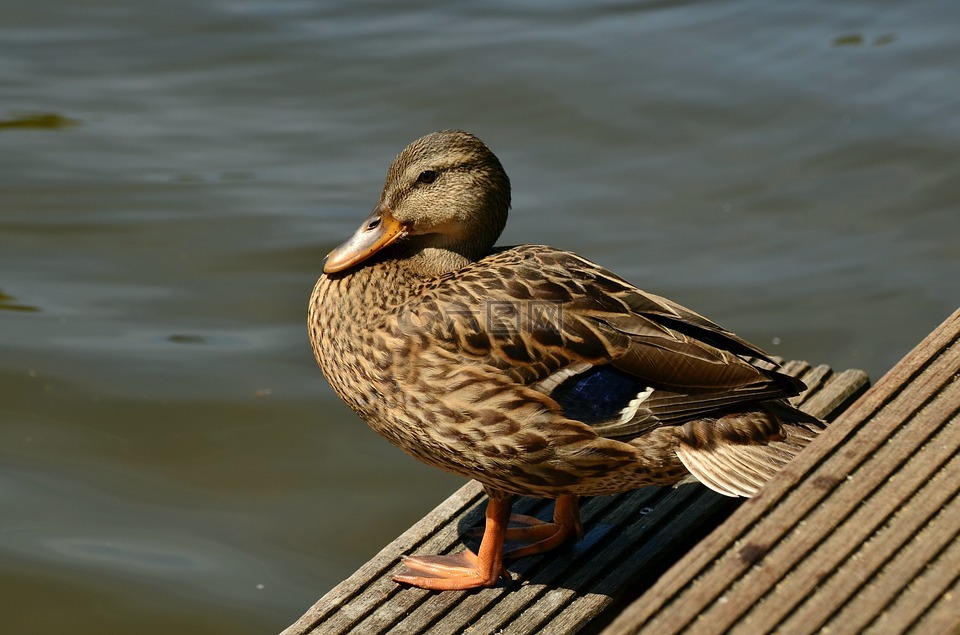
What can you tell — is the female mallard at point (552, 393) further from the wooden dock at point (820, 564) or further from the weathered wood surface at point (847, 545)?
the weathered wood surface at point (847, 545)

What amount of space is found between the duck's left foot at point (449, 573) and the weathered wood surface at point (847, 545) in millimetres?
1148

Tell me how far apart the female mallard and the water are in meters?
1.36

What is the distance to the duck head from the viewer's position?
3.63 metres

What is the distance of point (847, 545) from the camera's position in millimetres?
2109

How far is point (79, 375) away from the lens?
5.57 meters

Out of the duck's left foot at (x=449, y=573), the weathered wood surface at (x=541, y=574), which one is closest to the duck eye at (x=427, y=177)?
the weathered wood surface at (x=541, y=574)

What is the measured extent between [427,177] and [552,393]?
2.48 feet

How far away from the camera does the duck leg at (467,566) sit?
10.5 ft

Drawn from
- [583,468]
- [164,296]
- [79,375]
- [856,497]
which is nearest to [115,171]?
[164,296]

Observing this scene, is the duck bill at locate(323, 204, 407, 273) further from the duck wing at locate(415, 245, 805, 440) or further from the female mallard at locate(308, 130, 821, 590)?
the duck wing at locate(415, 245, 805, 440)

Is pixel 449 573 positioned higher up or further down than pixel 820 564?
further down

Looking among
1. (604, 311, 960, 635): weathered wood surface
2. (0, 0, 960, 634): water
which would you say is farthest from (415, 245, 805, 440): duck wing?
(0, 0, 960, 634): water

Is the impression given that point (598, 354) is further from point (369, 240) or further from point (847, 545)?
point (847, 545)

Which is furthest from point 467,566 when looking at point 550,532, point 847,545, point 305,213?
point 305,213
